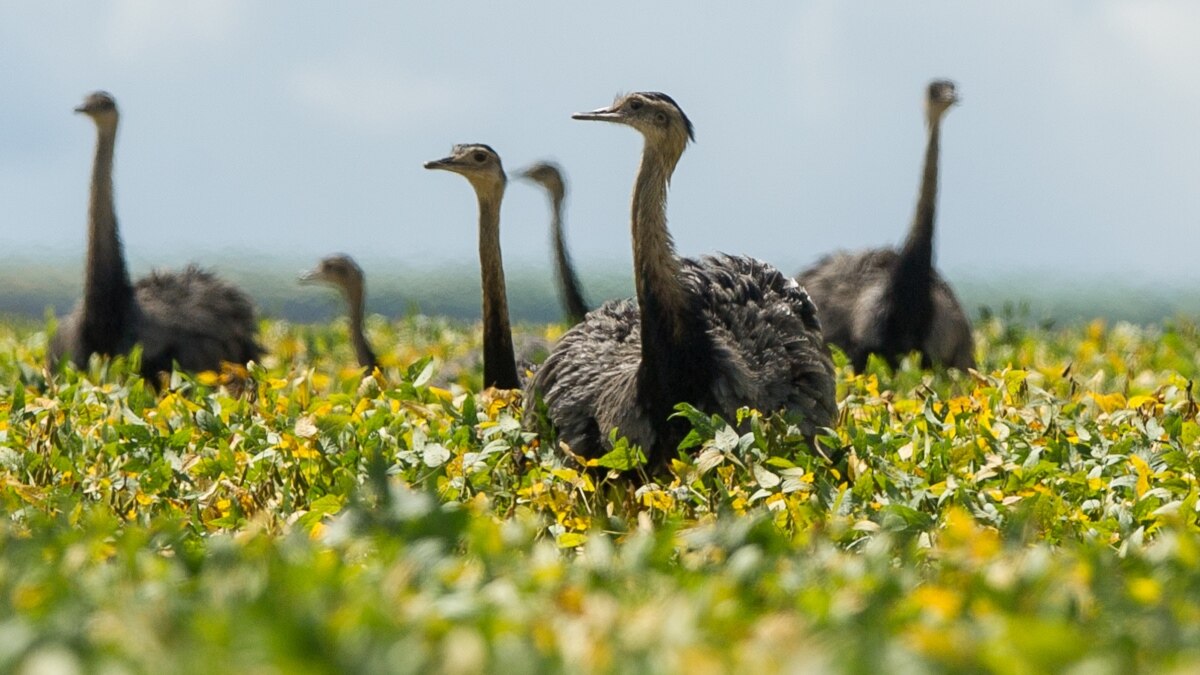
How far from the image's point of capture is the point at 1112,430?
234 inches

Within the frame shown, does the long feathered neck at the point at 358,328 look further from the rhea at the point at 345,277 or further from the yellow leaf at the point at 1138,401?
the yellow leaf at the point at 1138,401

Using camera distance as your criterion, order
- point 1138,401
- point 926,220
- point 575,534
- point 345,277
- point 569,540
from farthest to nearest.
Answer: point 345,277 < point 926,220 < point 1138,401 < point 575,534 < point 569,540

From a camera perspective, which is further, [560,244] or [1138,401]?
[560,244]

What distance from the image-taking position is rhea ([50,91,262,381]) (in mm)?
8969

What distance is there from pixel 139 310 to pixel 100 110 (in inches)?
51.1

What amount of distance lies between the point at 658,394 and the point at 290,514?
119 cm

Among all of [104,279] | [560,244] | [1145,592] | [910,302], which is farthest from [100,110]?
[1145,592]

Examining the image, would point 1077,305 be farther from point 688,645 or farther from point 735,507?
point 688,645

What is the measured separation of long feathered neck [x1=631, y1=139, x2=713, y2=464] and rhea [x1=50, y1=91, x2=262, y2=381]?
3822 mm

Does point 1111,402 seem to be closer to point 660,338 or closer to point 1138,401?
point 1138,401

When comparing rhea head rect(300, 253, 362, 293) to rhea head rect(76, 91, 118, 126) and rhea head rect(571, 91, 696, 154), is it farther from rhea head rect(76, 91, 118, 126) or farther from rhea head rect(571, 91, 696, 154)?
rhea head rect(571, 91, 696, 154)

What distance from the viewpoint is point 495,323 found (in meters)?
7.03

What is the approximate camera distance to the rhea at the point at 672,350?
18.1 ft

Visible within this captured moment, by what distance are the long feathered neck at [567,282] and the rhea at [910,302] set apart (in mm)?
1293
